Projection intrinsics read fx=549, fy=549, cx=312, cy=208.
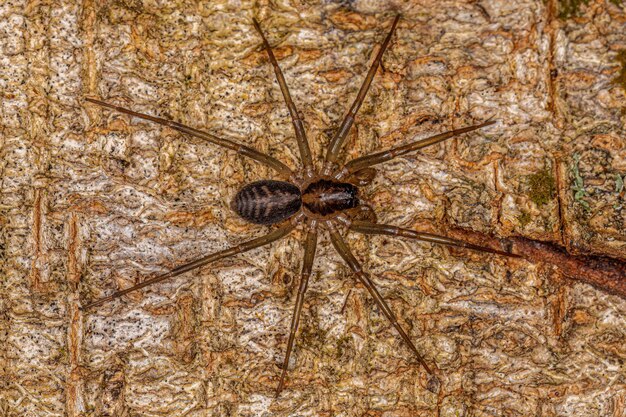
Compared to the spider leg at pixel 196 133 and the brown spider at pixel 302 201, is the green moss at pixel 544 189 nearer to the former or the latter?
the brown spider at pixel 302 201

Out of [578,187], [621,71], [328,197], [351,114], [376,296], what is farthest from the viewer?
[328,197]

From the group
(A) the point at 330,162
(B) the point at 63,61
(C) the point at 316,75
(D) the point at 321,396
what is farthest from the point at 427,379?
(B) the point at 63,61

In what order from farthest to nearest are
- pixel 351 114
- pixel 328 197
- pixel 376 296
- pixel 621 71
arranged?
pixel 328 197, pixel 351 114, pixel 376 296, pixel 621 71

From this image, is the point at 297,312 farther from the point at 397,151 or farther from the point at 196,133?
the point at 196,133

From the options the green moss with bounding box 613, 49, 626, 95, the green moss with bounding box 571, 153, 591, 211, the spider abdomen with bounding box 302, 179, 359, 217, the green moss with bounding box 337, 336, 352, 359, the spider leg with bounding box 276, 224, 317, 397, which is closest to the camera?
the green moss with bounding box 613, 49, 626, 95

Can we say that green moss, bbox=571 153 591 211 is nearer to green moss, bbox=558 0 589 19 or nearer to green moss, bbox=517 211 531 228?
green moss, bbox=517 211 531 228

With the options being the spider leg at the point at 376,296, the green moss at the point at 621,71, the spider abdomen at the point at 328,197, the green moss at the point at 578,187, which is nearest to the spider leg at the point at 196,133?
the spider abdomen at the point at 328,197

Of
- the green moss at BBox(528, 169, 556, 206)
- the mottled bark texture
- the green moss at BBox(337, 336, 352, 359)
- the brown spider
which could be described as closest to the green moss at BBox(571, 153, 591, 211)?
the mottled bark texture

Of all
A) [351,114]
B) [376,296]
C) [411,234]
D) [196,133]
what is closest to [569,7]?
[351,114]
